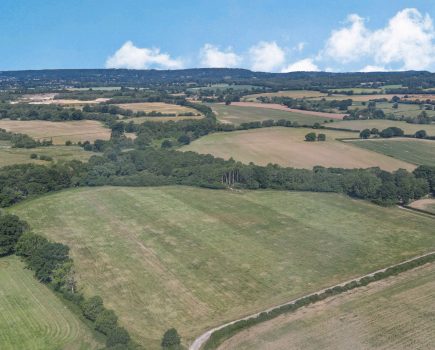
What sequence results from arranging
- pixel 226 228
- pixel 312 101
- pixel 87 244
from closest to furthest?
pixel 87 244 → pixel 226 228 → pixel 312 101

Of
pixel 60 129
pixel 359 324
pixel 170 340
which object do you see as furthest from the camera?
pixel 60 129

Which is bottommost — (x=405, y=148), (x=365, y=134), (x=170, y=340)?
(x=170, y=340)

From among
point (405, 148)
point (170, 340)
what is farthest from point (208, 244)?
point (405, 148)

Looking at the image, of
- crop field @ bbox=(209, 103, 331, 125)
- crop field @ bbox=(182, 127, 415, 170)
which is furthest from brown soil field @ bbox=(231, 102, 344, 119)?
crop field @ bbox=(182, 127, 415, 170)

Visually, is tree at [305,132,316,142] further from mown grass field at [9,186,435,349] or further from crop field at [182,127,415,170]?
mown grass field at [9,186,435,349]

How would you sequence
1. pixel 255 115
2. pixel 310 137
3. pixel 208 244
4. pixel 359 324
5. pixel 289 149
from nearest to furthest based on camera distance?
pixel 359 324 → pixel 208 244 → pixel 289 149 → pixel 310 137 → pixel 255 115

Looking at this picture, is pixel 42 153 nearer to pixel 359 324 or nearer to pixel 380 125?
pixel 359 324

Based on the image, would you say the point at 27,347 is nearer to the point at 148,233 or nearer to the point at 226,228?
the point at 148,233

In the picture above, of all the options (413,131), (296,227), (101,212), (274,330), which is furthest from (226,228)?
(413,131)
